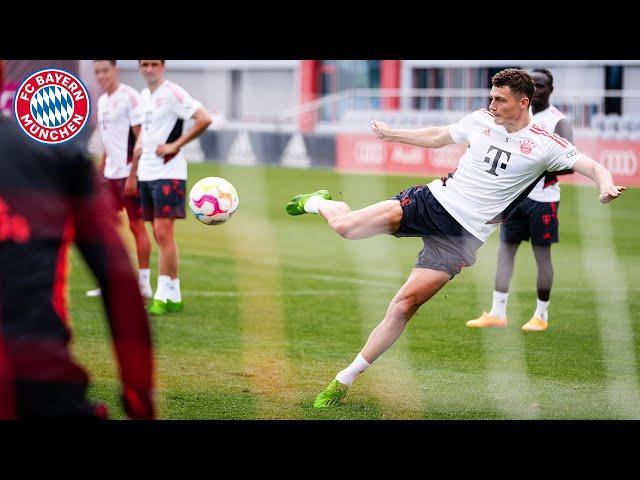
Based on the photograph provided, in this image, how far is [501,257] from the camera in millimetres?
8727

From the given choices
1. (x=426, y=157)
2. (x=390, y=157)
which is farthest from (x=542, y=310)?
(x=390, y=157)

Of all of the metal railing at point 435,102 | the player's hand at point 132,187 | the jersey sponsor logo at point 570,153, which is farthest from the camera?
the metal railing at point 435,102

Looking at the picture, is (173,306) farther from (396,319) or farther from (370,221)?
(396,319)

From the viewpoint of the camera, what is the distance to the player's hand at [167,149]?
891 cm

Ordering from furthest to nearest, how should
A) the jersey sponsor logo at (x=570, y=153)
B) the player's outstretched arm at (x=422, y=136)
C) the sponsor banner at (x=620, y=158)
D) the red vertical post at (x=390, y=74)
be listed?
the red vertical post at (x=390, y=74), the sponsor banner at (x=620, y=158), the player's outstretched arm at (x=422, y=136), the jersey sponsor logo at (x=570, y=153)

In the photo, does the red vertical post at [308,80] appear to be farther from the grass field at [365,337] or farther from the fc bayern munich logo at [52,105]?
the fc bayern munich logo at [52,105]

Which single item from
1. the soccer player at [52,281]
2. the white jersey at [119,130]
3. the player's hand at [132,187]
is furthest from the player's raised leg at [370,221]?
the white jersey at [119,130]

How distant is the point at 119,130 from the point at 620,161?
459 inches

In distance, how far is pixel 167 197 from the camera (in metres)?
8.96

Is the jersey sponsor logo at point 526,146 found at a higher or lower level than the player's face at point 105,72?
lower

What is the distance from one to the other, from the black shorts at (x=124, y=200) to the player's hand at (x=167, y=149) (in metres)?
0.67
